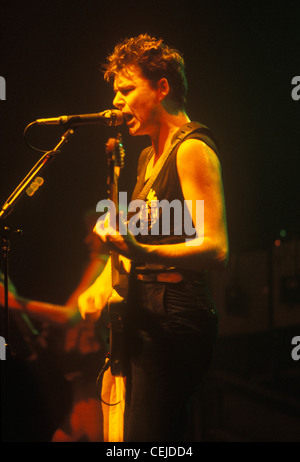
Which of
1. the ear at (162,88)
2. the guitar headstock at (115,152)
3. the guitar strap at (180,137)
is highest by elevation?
the ear at (162,88)

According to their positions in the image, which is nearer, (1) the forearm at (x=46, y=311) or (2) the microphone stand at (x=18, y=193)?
(2) the microphone stand at (x=18, y=193)

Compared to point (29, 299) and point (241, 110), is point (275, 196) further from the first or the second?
point (29, 299)

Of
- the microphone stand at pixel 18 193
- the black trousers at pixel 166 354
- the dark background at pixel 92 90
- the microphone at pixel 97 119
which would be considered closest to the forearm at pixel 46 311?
the dark background at pixel 92 90

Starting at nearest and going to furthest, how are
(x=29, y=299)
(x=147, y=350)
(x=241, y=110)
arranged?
1. (x=147, y=350)
2. (x=29, y=299)
3. (x=241, y=110)

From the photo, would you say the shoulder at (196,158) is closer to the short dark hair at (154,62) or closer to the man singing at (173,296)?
the man singing at (173,296)

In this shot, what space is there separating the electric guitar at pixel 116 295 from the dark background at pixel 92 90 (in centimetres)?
157

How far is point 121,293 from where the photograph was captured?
1.63 metres

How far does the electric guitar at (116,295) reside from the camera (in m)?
1.47

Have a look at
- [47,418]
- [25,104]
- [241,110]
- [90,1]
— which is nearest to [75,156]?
[25,104]

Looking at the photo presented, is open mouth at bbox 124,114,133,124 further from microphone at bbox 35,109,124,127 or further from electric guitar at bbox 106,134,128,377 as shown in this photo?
electric guitar at bbox 106,134,128,377

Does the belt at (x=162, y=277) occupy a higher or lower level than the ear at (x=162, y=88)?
lower

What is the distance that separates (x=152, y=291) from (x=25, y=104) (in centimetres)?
200

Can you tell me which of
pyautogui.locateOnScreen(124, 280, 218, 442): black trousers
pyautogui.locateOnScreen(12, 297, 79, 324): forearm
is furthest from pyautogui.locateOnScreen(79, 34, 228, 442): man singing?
pyautogui.locateOnScreen(12, 297, 79, 324): forearm

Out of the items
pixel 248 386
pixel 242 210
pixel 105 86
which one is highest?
pixel 105 86
